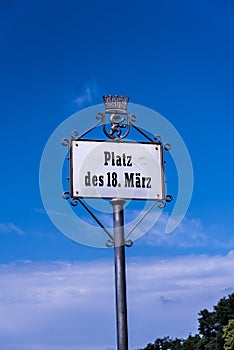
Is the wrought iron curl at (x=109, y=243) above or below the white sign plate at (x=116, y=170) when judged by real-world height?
below

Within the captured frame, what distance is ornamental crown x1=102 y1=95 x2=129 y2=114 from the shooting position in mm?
5129

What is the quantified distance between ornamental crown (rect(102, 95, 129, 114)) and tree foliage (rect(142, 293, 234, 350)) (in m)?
34.0

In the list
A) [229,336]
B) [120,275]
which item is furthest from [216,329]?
[120,275]

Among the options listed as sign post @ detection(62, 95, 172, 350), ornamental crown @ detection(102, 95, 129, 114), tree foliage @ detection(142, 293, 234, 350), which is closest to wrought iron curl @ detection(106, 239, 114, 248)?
sign post @ detection(62, 95, 172, 350)

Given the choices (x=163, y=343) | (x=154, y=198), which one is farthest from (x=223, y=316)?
(x=154, y=198)

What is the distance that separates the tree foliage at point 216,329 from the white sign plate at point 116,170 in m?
33.8

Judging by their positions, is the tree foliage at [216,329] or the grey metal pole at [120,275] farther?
Answer: the tree foliage at [216,329]

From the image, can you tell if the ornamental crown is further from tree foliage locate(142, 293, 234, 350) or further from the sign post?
tree foliage locate(142, 293, 234, 350)

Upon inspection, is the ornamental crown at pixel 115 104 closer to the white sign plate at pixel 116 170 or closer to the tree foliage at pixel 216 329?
the white sign plate at pixel 116 170

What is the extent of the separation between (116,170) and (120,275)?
2.66 ft

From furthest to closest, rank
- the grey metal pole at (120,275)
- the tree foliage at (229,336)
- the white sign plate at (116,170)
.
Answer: the tree foliage at (229,336) → the white sign plate at (116,170) → the grey metal pole at (120,275)

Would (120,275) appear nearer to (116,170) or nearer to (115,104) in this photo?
(116,170)

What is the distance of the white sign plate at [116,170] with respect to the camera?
4949mm

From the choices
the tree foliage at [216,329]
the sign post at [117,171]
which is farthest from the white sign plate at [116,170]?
the tree foliage at [216,329]
